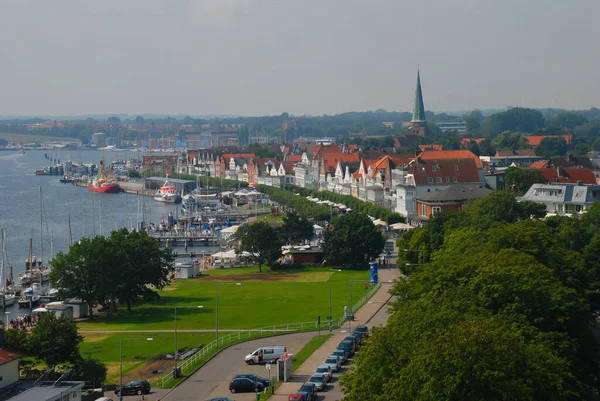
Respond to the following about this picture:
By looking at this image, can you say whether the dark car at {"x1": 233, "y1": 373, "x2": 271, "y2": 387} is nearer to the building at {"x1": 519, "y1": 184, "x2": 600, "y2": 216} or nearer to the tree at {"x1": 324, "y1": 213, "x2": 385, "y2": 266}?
the tree at {"x1": 324, "y1": 213, "x2": 385, "y2": 266}

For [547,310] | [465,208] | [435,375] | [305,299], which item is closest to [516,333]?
[435,375]

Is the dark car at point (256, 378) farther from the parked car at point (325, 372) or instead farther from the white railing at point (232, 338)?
the white railing at point (232, 338)

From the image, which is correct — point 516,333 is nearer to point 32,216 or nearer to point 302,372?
point 302,372

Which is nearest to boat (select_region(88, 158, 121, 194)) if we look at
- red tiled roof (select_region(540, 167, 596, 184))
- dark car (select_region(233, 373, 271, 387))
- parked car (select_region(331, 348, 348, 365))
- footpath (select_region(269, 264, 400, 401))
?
red tiled roof (select_region(540, 167, 596, 184))

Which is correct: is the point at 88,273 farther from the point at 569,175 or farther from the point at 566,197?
the point at 569,175

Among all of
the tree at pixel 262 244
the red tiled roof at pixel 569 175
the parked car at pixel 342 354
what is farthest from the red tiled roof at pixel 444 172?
the parked car at pixel 342 354

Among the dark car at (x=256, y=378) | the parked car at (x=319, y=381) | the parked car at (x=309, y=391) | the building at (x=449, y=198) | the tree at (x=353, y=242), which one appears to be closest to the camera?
the parked car at (x=309, y=391)

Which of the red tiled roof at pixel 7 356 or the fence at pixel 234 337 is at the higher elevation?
the red tiled roof at pixel 7 356
